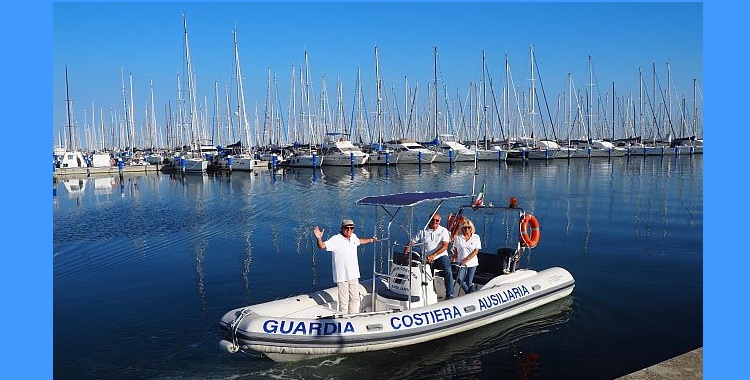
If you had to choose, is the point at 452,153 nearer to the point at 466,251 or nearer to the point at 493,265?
the point at 493,265

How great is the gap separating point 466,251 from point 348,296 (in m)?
2.59

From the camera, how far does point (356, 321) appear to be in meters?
9.59

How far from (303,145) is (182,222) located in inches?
2069

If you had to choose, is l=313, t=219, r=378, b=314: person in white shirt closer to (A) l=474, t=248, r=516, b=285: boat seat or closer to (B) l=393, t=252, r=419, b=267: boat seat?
(B) l=393, t=252, r=419, b=267: boat seat

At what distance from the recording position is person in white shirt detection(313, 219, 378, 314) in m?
9.53

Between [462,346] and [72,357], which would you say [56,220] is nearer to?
[72,357]

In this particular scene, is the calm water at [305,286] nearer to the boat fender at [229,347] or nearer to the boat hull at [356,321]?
the boat hull at [356,321]

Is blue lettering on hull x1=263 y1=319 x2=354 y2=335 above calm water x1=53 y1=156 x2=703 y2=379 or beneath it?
above

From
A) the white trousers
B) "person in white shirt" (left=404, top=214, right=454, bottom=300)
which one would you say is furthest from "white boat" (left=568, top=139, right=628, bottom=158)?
the white trousers

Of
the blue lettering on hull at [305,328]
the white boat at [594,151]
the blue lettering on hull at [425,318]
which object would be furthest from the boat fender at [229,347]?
the white boat at [594,151]

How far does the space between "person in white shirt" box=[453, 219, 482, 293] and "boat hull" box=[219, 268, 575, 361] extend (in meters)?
0.42

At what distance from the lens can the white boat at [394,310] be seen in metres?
9.24

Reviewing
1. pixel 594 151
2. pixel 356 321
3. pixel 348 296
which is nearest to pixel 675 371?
pixel 356 321

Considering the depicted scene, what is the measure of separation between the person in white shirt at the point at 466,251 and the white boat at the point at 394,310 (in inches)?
14.9
